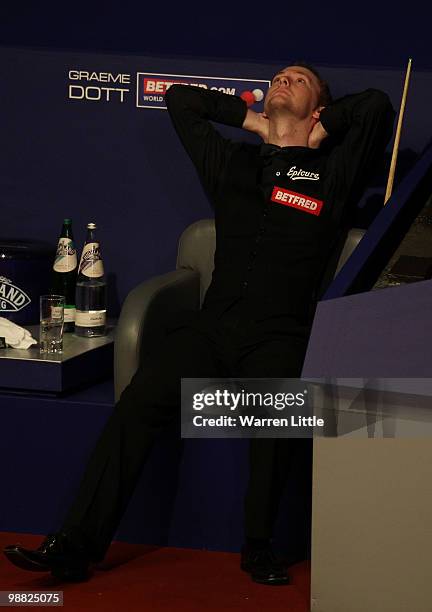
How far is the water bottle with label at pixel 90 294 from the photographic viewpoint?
3.10m

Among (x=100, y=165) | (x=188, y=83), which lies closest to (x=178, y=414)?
(x=100, y=165)

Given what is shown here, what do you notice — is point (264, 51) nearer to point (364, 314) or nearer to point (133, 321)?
point (133, 321)

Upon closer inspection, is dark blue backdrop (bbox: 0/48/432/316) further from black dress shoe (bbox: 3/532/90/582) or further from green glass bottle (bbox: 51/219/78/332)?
black dress shoe (bbox: 3/532/90/582)

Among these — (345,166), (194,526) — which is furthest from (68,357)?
(345,166)

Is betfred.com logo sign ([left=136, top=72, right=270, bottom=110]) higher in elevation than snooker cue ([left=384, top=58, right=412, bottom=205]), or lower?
higher

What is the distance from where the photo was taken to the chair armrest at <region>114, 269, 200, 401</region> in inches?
106

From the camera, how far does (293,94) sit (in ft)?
9.82

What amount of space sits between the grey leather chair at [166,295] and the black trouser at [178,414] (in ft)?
0.18

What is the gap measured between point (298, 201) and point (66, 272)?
731mm

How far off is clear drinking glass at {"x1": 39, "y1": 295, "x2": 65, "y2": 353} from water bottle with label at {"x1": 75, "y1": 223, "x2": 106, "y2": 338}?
0.62ft

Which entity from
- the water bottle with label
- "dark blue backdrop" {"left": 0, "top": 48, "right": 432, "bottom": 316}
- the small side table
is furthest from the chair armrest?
"dark blue backdrop" {"left": 0, "top": 48, "right": 432, "bottom": 316}

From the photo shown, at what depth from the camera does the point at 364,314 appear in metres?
1.87

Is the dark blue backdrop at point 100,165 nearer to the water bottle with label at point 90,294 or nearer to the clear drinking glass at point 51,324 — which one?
the water bottle with label at point 90,294

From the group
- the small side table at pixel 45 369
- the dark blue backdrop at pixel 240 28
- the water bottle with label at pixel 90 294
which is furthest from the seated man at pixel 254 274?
the dark blue backdrop at pixel 240 28
